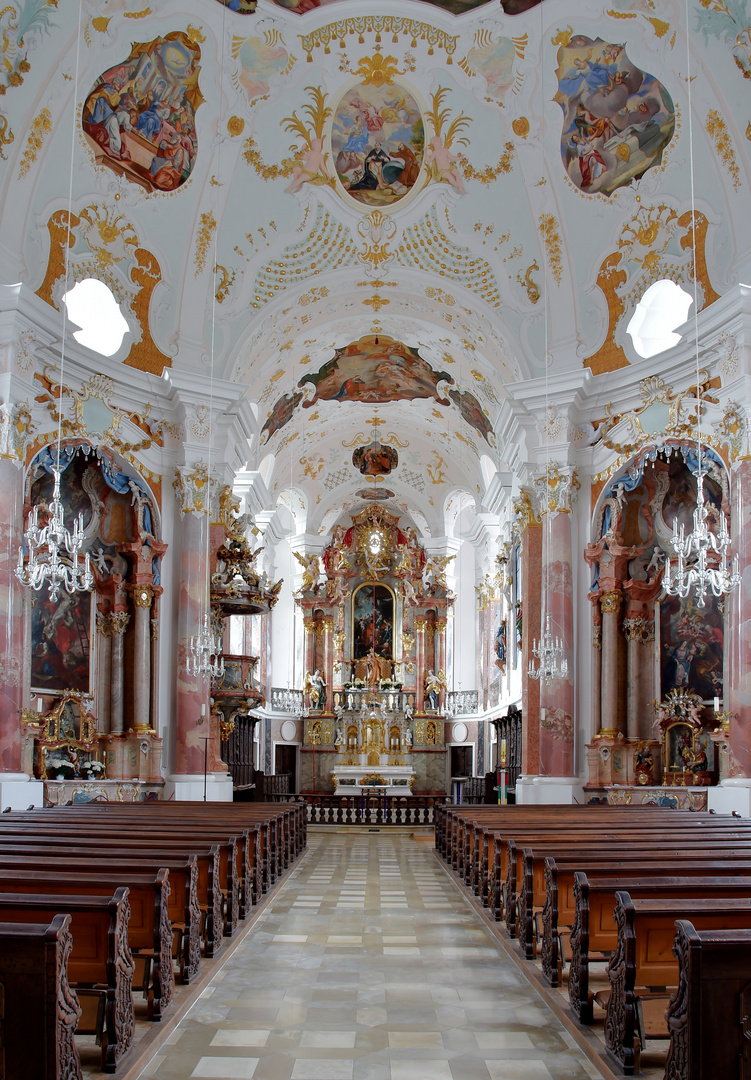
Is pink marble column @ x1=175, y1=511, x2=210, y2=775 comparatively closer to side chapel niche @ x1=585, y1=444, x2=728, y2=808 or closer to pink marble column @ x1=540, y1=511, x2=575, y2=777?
pink marble column @ x1=540, y1=511, x2=575, y2=777

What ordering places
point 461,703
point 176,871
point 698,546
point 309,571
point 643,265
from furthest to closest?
point 309,571
point 461,703
point 643,265
point 698,546
point 176,871

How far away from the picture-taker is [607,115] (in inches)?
630

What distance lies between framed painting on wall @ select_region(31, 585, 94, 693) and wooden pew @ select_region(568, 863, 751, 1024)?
1157 centimetres

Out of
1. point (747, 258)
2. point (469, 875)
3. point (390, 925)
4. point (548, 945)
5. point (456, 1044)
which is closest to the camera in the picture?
point (456, 1044)

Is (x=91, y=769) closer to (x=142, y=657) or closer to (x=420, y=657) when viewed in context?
(x=142, y=657)

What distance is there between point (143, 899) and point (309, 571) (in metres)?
25.1

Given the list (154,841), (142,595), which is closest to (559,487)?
(142,595)

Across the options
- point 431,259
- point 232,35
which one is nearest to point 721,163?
point 431,259

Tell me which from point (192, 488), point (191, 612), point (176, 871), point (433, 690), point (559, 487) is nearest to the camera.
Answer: point (176, 871)

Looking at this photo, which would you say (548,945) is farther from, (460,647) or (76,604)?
(460,647)

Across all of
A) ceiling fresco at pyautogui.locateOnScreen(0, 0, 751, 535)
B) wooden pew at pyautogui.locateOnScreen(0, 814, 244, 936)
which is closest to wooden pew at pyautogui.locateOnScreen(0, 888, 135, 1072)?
wooden pew at pyautogui.locateOnScreen(0, 814, 244, 936)

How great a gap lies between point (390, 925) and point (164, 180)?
12548mm

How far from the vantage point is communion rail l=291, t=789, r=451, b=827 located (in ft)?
67.1

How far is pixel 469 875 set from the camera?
1189 centimetres
